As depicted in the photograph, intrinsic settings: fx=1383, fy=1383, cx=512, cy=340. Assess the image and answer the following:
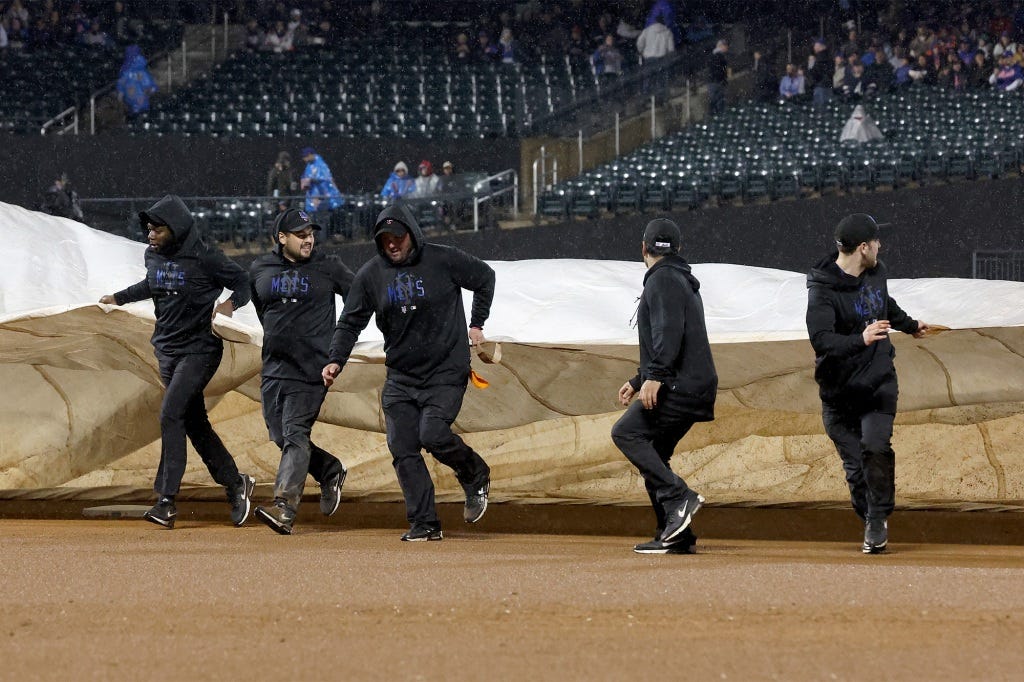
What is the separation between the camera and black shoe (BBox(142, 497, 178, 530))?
6660 millimetres

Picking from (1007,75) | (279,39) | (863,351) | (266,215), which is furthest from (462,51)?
(863,351)

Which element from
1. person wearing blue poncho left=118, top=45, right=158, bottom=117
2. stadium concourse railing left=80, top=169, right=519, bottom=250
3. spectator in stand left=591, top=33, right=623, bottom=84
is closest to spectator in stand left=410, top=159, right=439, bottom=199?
stadium concourse railing left=80, top=169, right=519, bottom=250

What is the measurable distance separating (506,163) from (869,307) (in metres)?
15.1

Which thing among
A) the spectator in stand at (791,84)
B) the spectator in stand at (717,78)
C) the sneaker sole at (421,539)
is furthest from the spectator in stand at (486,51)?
the sneaker sole at (421,539)

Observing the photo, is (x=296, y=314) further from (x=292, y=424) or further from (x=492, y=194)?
(x=492, y=194)

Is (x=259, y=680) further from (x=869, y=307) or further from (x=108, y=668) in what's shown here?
(x=869, y=307)

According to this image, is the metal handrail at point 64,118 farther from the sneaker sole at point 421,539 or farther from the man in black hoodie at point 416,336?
the sneaker sole at point 421,539

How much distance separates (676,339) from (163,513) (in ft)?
9.05

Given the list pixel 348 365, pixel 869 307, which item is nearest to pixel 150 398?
pixel 348 365

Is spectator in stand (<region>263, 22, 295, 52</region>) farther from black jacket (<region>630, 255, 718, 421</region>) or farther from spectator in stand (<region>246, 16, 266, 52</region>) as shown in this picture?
black jacket (<region>630, 255, 718, 421</region>)

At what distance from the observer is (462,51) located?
24.2 metres

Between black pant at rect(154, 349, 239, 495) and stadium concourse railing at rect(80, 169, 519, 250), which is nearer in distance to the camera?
black pant at rect(154, 349, 239, 495)

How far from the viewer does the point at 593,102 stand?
20219 mm

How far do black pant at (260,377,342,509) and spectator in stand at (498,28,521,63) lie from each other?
59.7ft
